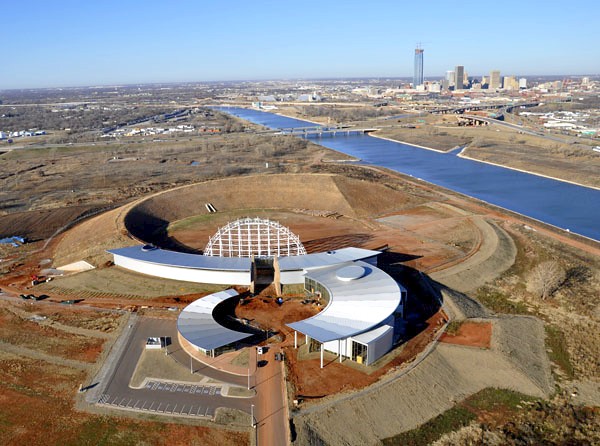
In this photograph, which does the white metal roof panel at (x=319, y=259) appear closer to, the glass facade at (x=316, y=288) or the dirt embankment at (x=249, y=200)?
the glass facade at (x=316, y=288)

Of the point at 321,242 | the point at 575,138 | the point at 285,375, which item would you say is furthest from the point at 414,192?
the point at 575,138

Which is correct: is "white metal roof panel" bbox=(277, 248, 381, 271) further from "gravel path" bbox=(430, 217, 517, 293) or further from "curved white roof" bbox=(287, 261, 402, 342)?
"gravel path" bbox=(430, 217, 517, 293)

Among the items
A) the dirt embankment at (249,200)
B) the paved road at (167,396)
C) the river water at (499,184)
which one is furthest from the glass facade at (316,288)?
the river water at (499,184)

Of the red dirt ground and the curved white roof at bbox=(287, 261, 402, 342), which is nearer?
the curved white roof at bbox=(287, 261, 402, 342)

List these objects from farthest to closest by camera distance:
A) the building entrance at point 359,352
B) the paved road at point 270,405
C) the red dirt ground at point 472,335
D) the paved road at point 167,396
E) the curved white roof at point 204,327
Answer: the red dirt ground at point 472,335
the curved white roof at point 204,327
the building entrance at point 359,352
the paved road at point 167,396
the paved road at point 270,405

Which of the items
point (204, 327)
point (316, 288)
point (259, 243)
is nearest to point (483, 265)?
point (316, 288)

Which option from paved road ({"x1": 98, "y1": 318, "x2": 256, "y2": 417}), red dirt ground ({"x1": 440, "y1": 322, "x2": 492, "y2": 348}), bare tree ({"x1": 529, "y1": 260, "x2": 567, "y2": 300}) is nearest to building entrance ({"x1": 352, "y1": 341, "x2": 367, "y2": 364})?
red dirt ground ({"x1": 440, "y1": 322, "x2": 492, "y2": 348})

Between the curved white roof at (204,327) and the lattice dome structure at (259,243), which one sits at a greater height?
the lattice dome structure at (259,243)
